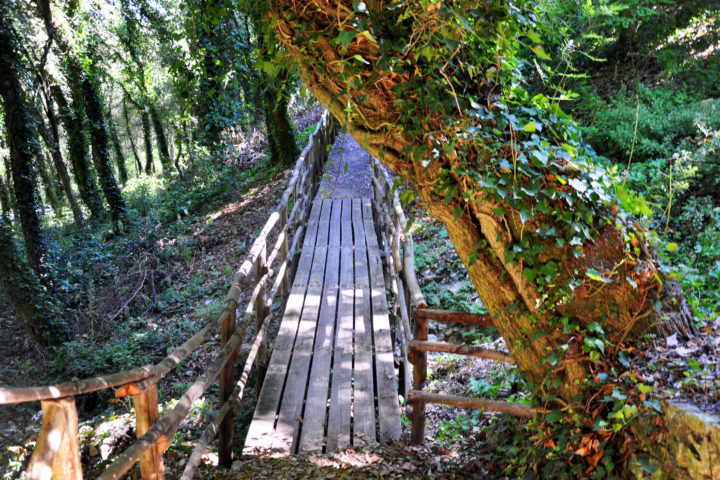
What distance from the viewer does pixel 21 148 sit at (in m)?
8.99

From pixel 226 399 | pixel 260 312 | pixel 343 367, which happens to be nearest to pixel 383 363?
pixel 343 367

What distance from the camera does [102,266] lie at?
11961 mm

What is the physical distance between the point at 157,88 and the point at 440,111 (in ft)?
75.2

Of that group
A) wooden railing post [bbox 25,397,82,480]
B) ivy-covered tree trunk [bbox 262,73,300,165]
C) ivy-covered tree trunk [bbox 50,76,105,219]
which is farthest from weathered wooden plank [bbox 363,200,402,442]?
ivy-covered tree trunk [bbox 50,76,105,219]

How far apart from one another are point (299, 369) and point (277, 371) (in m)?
0.20

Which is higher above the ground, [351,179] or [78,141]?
[78,141]

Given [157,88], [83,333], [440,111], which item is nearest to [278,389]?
[440,111]

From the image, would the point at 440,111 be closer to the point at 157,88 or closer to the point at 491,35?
the point at 491,35

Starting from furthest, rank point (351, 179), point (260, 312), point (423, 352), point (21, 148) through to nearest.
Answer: point (351, 179), point (21, 148), point (260, 312), point (423, 352)

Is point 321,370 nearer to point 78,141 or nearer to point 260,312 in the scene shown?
point 260,312

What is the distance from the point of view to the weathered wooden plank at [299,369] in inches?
142

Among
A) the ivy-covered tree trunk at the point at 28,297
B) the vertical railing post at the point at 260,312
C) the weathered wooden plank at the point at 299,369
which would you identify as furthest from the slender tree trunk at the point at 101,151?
the vertical railing post at the point at 260,312

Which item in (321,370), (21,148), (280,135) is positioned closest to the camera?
(321,370)

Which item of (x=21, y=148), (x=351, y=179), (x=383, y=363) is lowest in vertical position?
(x=383, y=363)
